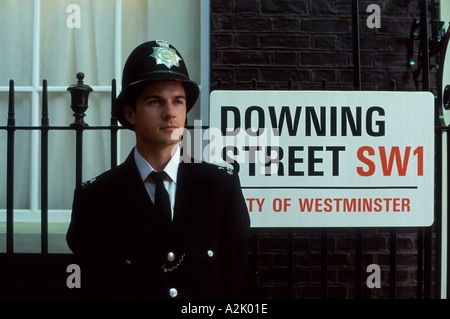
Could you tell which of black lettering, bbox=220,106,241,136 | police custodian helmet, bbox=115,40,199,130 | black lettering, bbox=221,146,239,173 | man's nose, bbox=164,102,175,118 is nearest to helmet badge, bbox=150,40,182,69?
police custodian helmet, bbox=115,40,199,130

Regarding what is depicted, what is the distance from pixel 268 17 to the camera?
2.96 m

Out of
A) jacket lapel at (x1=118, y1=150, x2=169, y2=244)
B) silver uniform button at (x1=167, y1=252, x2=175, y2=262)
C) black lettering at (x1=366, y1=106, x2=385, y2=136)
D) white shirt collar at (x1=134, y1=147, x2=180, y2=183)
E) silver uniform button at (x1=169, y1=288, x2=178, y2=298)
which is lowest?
silver uniform button at (x1=169, y1=288, x2=178, y2=298)

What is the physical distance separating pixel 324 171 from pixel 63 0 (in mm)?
2036

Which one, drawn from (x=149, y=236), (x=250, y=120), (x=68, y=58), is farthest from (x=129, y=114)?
(x=68, y=58)

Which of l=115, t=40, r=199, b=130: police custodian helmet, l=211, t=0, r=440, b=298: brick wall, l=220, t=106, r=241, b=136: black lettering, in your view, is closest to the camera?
l=115, t=40, r=199, b=130: police custodian helmet

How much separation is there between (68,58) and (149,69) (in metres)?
1.47

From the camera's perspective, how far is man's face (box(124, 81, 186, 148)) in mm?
1780

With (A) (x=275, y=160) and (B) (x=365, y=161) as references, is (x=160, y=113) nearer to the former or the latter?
(A) (x=275, y=160)

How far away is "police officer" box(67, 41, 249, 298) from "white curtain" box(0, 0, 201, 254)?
1.12 m

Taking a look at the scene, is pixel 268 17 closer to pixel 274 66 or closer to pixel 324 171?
pixel 274 66

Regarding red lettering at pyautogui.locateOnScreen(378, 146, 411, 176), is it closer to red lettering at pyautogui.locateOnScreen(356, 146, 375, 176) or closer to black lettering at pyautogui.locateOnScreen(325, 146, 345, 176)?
red lettering at pyautogui.locateOnScreen(356, 146, 375, 176)

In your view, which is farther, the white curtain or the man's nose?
the white curtain

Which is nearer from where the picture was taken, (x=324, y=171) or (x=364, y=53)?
(x=324, y=171)
